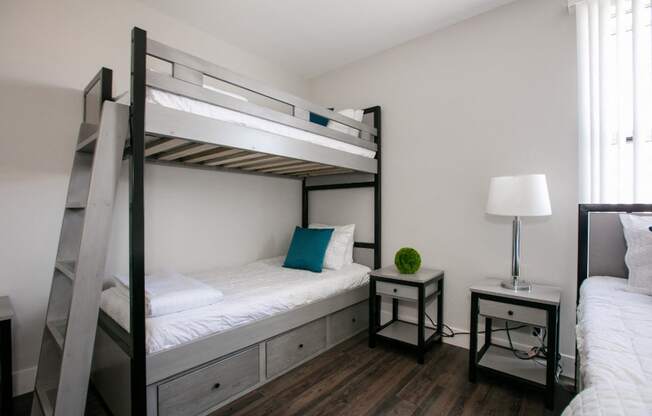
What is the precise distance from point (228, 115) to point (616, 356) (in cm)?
186

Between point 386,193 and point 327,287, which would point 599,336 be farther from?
point 386,193

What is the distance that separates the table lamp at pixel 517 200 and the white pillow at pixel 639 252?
15.1 inches

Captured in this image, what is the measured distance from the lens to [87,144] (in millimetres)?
1658

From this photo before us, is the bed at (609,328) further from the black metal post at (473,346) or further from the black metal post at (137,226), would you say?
the black metal post at (137,226)

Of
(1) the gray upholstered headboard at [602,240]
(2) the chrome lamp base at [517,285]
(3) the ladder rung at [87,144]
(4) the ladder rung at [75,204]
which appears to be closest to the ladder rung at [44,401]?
(4) the ladder rung at [75,204]

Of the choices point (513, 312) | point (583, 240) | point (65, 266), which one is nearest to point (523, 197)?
point (583, 240)

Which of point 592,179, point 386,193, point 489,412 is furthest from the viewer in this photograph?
point 386,193

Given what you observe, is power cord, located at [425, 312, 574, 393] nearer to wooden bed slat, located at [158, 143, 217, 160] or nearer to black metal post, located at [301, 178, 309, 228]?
black metal post, located at [301, 178, 309, 228]

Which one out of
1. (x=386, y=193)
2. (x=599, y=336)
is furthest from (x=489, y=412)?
(x=386, y=193)

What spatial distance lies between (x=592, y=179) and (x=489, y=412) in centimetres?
155

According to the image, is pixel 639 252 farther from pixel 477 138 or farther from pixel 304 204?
pixel 304 204

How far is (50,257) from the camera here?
196cm

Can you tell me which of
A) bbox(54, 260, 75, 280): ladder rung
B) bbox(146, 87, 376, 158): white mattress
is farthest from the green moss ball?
bbox(54, 260, 75, 280): ladder rung

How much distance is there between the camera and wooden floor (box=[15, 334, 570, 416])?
1731 millimetres
